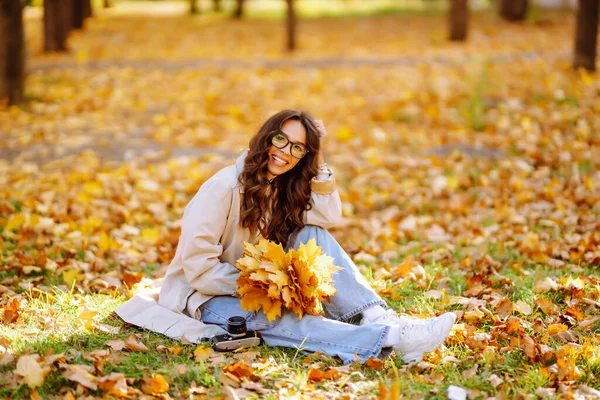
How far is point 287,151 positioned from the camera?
352cm

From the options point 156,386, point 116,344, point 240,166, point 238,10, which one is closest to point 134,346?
point 116,344

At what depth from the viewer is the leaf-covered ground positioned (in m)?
3.12

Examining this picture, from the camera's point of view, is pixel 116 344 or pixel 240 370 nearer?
pixel 240 370

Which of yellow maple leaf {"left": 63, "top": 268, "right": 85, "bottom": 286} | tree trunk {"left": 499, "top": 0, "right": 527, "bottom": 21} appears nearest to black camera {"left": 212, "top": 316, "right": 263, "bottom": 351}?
yellow maple leaf {"left": 63, "top": 268, "right": 85, "bottom": 286}

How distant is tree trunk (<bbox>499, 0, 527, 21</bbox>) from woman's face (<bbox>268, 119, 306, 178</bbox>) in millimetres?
14418

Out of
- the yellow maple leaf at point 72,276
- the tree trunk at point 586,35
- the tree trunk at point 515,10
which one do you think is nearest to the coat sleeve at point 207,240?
the yellow maple leaf at point 72,276

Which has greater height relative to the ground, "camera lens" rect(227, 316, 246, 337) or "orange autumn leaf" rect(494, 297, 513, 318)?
"camera lens" rect(227, 316, 246, 337)

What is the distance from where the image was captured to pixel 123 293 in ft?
13.6

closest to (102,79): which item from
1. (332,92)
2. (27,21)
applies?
(332,92)

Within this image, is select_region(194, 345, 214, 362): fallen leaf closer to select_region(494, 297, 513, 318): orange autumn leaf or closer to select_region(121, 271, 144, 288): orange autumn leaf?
select_region(121, 271, 144, 288): orange autumn leaf

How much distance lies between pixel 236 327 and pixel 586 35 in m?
8.44

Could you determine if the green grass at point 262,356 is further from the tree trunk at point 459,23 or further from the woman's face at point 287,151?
the tree trunk at point 459,23

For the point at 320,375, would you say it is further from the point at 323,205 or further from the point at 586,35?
the point at 586,35

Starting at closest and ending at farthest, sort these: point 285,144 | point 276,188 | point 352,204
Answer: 1. point 285,144
2. point 276,188
3. point 352,204
